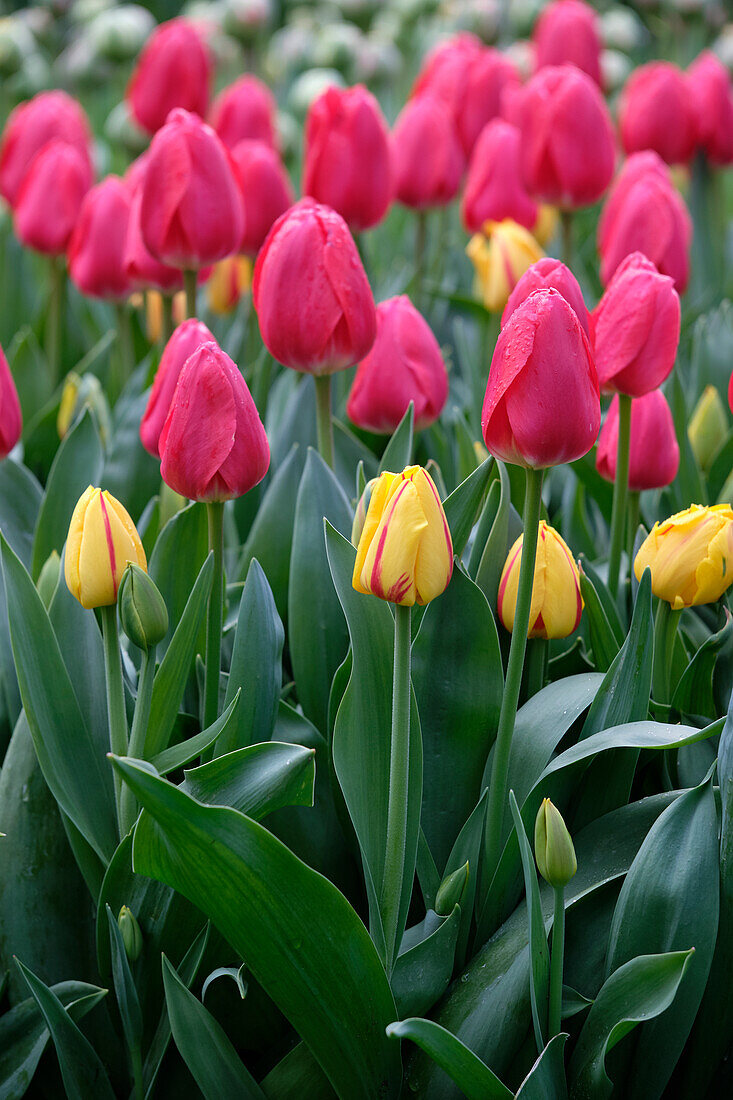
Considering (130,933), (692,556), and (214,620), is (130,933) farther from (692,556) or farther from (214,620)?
(692,556)

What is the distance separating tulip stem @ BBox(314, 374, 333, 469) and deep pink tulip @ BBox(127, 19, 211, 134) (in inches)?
46.4

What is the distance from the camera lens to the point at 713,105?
2156 mm

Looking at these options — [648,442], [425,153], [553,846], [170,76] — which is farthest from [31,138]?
[553,846]

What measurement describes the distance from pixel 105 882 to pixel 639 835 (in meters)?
0.41

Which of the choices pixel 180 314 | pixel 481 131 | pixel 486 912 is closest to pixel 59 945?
pixel 486 912

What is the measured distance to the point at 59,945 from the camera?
98 cm

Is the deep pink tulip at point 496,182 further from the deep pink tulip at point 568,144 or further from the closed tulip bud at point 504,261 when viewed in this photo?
the closed tulip bud at point 504,261

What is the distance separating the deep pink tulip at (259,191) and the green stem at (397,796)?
1.01 m

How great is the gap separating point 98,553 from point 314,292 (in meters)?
0.31

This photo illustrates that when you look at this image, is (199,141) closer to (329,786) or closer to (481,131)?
(329,786)

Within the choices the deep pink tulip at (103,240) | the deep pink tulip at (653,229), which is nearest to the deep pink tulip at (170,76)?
the deep pink tulip at (103,240)

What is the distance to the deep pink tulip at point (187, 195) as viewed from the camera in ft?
4.09

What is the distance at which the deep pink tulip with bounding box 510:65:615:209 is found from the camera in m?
1.60

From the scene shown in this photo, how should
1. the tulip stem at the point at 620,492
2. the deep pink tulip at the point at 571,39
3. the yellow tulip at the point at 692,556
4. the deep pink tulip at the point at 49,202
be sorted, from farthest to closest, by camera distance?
the deep pink tulip at the point at 571,39 → the deep pink tulip at the point at 49,202 → the tulip stem at the point at 620,492 → the yellow tulip at the point at 692,556
